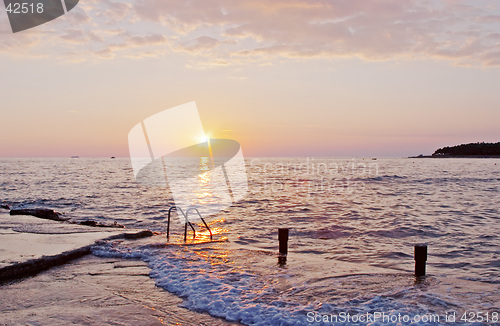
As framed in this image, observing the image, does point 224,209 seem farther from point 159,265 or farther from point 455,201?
point 455,201

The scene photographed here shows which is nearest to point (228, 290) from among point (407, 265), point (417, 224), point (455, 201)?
point (407, 265)

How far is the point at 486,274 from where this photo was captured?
987 cm

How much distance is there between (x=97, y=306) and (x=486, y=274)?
9.89 meters

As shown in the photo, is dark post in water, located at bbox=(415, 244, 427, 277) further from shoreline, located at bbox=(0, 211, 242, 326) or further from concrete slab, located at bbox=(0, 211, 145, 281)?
concrete slab, located at bbox=(0, 211, 145, 281)

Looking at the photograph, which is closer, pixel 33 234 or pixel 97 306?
pixel 97 306
